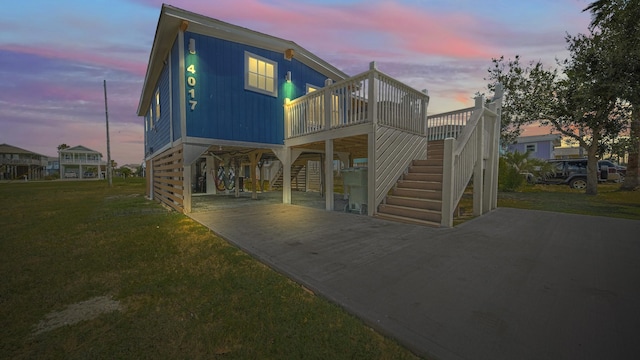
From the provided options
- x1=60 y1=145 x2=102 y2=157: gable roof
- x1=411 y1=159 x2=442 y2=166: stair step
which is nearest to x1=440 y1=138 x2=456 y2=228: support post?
x1=411 y1=159 x2=442 y2=166: stair step

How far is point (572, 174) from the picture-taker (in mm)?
16203

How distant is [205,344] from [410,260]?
264 cm

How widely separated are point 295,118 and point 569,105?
1369 centimetres

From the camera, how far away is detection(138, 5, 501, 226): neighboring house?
21.6ft

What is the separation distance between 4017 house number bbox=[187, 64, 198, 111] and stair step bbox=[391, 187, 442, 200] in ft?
21.0

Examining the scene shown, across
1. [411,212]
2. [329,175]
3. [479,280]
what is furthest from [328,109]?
[479,280]

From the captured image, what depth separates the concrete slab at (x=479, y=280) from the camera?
1.85 metres

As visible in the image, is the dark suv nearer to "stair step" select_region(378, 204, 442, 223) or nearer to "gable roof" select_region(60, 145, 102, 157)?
"stair step" select_region(378, 204, 442, 223)

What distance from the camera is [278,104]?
31.5 feet

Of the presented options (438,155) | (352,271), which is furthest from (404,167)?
(352,271)

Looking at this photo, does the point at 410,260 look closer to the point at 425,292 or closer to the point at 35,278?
the point at 425,292

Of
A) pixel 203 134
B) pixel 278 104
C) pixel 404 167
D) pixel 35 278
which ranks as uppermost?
pixel 278 104

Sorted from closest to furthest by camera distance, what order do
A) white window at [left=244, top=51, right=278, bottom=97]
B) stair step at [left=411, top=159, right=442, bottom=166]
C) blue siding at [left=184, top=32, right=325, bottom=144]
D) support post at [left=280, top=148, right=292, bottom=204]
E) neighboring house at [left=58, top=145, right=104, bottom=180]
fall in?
stair step at [left=411, top=159, right=442, bottom=166] → blue siding at [left=184, top=32, right=325, bottom=144] → white window at [left=244, top=51, right=278, bottom=97] → support post at [left=280, top=148, right=292, bottom=204] → neighboring house at [left=58, top=145, right=104, bottom=180]

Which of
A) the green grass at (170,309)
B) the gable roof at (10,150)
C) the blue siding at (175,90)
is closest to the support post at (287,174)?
the blue siding at (175,90)
